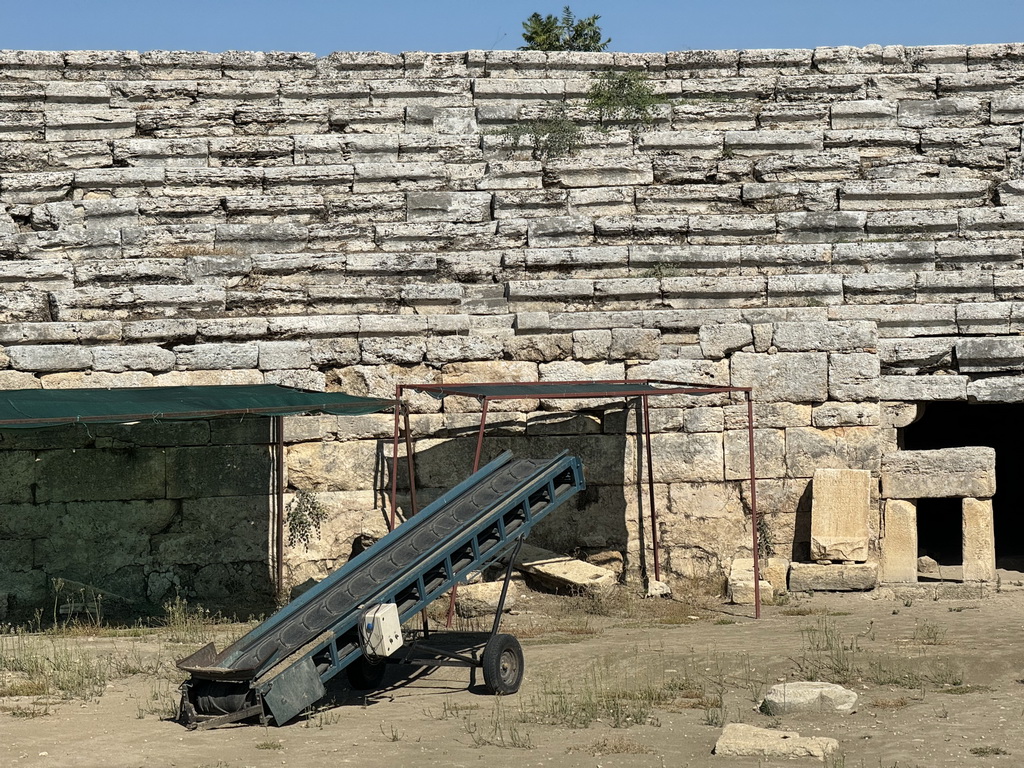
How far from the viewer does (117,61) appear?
15141mm

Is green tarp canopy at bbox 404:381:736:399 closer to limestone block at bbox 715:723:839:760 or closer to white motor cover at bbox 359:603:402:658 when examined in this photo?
white motor cover at bbox 359:603:402:658

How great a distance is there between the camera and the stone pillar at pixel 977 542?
40.8 ft

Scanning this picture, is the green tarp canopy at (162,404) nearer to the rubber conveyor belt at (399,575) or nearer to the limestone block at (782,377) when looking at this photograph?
the rubber conveyor belt at (399,575)

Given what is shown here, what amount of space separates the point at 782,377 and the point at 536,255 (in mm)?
2834

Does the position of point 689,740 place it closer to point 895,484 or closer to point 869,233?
point 895,484

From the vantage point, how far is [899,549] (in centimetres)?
1245

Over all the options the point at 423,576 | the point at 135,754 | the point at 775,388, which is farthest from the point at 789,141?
the point at 135,754

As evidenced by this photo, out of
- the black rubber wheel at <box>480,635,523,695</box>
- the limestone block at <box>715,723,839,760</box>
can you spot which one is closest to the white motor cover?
the black rubber wheel at <box>480,635,523,695</box>

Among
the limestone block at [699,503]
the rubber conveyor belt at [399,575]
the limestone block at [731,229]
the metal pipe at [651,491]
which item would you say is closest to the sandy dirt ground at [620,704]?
the rubber conveyor belt at [399,575]

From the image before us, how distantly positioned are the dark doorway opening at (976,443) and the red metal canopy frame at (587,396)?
5.45 metres

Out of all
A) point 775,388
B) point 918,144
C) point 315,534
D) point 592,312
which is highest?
Result: point 918,144

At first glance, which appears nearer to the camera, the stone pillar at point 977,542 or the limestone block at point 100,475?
the limestone block at point 100,475

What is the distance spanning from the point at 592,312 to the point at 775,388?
1996 millimetres

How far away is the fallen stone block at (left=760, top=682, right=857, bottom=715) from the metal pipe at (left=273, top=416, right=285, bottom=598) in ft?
17.7
